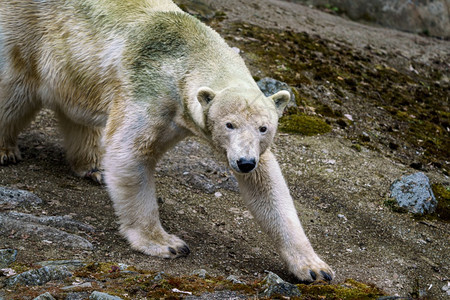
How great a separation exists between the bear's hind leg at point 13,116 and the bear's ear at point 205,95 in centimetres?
306

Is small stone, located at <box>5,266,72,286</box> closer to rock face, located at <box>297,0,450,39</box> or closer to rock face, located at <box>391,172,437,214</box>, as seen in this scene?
rock face, located at <box>391,172,437,214</box>

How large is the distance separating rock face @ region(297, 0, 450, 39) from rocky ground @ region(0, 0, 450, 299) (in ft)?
11.8

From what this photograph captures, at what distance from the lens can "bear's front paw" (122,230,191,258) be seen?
6.33 metres

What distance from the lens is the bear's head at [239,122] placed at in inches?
209

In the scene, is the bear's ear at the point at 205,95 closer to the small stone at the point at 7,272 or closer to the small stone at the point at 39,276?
the small stone at the point at 39,276

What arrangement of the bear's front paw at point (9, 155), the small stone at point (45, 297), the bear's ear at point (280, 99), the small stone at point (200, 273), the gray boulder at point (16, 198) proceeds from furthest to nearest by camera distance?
the bear's front paw at point (9, 155)
the gray boulder at point (16, 198)
the bear's ear at point (280, 99)
the small stone at point (200, 273)
the small stone at point (45, 297)

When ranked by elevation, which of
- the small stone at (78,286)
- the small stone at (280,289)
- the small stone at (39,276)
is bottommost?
the small stone at (39,276)

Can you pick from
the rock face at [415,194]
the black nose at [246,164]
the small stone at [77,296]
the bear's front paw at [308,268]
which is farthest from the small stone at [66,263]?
the rock face at [415,194]

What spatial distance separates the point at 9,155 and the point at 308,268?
4369 mm

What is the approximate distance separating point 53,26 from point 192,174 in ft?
8.92

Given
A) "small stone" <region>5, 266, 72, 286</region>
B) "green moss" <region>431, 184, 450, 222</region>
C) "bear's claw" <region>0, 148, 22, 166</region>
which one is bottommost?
"bear's claw" <region>0, 148, 22, 166</region>

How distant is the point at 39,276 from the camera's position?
4824 millimetres

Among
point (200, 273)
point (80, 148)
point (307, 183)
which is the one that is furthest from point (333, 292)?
point (80, 148)

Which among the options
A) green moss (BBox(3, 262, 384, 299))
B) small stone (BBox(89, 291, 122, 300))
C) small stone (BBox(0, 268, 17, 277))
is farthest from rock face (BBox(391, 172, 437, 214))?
small stone (BBox(0, 268, 17, 277))
